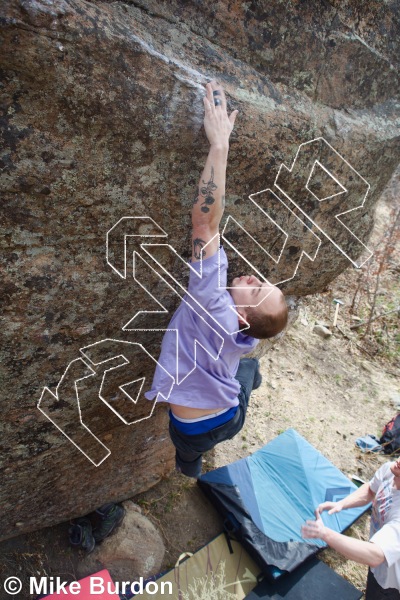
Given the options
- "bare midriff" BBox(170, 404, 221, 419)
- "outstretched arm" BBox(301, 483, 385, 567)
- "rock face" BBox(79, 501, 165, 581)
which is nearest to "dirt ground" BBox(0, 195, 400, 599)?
"rock face" BBox(79, 501, 165, 581)

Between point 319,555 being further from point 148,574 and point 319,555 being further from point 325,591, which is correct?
point 148,574

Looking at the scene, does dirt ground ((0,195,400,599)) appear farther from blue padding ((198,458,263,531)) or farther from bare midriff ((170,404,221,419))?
bare midriff ((170,404,221,419))

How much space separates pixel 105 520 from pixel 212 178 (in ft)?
7.45

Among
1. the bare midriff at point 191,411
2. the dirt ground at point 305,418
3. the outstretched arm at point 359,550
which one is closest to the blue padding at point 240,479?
the dirt ground at point 305,418

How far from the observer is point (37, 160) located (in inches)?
59.6

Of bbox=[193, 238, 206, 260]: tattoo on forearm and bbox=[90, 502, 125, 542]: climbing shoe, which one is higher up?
bbox=[193, 238, 206, 260]: tattoo on forearm

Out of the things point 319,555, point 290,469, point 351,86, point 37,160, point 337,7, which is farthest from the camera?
point 290,469

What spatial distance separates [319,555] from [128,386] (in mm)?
1982

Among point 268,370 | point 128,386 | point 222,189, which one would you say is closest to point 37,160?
point 222,189

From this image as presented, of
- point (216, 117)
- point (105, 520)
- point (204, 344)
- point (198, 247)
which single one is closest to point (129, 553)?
point (105, 520)

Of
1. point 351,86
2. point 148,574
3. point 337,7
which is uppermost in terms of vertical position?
point 337,7

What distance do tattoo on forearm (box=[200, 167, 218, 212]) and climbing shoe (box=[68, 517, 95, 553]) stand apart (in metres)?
2.15

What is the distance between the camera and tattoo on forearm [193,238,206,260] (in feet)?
6.31

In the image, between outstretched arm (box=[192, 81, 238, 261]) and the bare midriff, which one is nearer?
outstretched arm (box=[192, 81, 238, 261])
